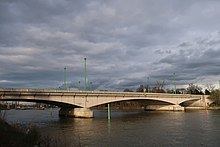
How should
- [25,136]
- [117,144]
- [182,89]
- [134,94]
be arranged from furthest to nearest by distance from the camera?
[182,89], [134,94], [117,144], [25,136]

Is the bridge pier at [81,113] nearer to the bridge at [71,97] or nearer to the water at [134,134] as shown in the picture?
the bridge at [71,97]

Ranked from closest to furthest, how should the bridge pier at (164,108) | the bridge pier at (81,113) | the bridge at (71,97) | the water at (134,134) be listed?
1. the water at (134,134)
2. the bridge at (71,97)
3. the bridge pier at (81,113)
4. the bridge pier at (164,108)

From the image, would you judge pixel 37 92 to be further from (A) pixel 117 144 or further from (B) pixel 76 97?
(A) pixel 117 144

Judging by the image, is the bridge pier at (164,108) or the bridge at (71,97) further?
the bridge pier at (164,108)

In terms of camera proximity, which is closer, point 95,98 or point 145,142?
point 145,142

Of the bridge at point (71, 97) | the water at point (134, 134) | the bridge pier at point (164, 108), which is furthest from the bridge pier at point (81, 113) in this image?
the bridge pier at point (164, 108)

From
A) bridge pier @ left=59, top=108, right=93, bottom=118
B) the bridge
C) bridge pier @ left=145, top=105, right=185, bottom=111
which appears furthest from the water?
bridge pier @ left=145, top=105, right=185, bottom=111

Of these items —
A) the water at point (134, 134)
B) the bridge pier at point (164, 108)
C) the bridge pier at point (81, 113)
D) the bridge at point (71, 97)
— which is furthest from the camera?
the bridge pier at point (164, 108)

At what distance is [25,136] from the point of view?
1623 centimetres

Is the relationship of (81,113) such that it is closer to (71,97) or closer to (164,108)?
(71,97)

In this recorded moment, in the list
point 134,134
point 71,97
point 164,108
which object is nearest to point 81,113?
point 71,97

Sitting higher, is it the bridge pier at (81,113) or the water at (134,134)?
the bridge pier at (81,113)

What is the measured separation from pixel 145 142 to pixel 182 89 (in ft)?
448

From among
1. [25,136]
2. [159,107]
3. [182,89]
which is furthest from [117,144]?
[182,89]
